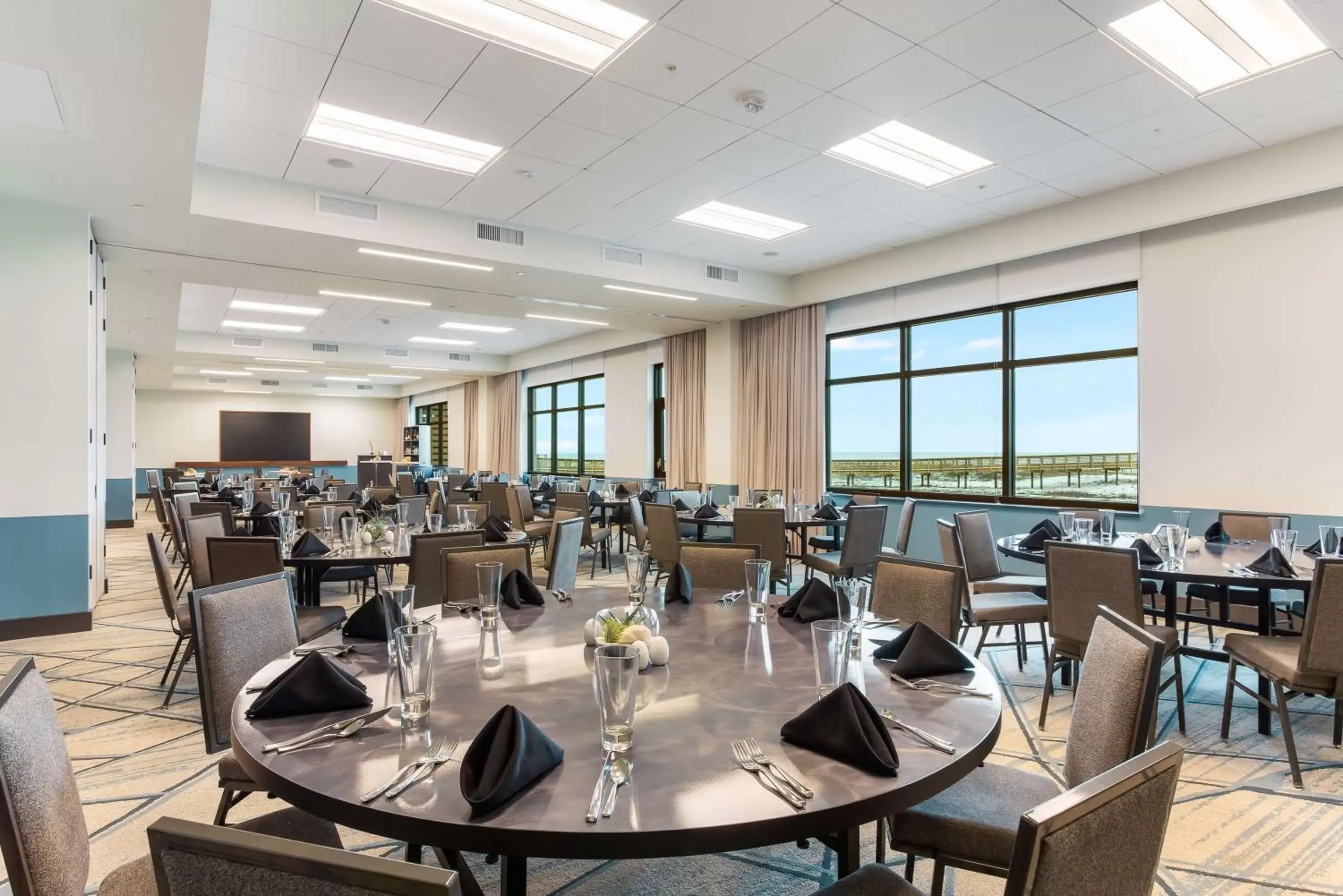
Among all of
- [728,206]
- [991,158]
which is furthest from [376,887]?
[728,206]

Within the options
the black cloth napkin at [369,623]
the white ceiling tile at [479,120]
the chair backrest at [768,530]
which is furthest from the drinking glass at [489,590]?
the white ceiling tile at [479,120]

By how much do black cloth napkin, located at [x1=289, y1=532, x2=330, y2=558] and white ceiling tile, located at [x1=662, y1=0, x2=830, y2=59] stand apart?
10.7ft

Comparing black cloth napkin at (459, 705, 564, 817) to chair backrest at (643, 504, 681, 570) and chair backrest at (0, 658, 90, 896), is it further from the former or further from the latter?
chair backrest at (643, 504, 681, 570)

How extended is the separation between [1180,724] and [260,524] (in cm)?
527

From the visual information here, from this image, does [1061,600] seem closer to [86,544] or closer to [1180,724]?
[1180,724]

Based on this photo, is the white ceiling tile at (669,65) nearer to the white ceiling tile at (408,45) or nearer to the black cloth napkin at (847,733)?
the white ceiling tile at (408,45)

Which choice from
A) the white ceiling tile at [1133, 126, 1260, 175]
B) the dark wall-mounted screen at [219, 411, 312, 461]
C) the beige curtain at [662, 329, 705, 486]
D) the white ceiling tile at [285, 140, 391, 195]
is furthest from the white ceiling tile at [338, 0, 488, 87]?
the dark wall-mounted screen at [219, 411, 312, 461]

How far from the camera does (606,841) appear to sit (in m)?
1.00

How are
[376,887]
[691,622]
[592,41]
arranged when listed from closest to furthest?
1. [376,887]
2. [691,622]
3. [592,41]

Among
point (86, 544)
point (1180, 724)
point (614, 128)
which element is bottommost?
point (1180, 724)

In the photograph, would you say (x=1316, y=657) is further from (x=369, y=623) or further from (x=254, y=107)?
(x=254, y=107)

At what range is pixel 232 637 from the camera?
2.09 meters

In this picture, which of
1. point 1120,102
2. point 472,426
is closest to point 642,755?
point 1120,102

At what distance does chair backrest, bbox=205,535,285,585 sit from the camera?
11.3 feet
